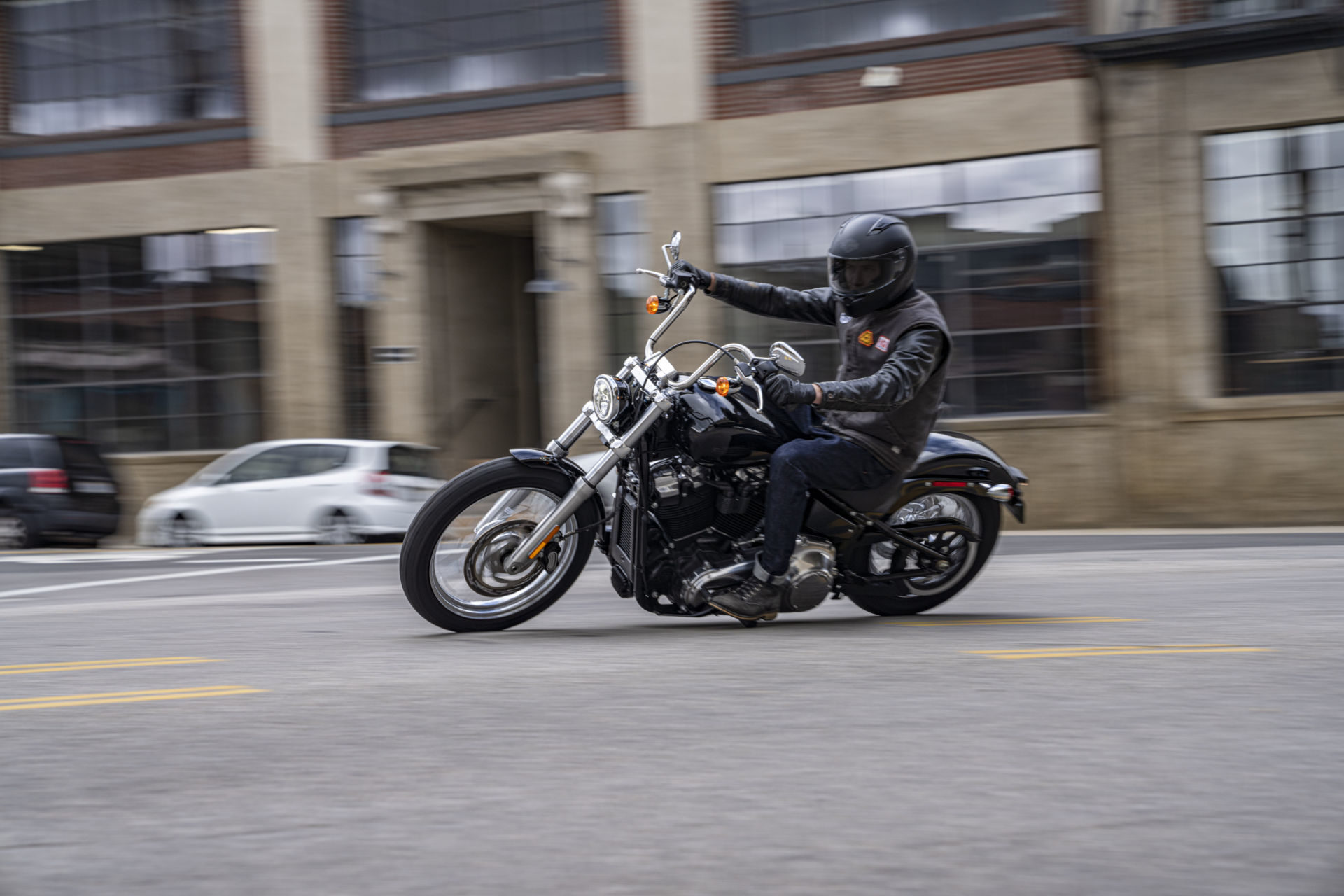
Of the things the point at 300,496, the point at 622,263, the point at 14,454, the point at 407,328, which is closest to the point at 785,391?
the point at 300,496

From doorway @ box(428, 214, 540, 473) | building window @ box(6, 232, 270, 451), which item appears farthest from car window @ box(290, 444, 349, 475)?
building window @ box(6, 232, 270, 451)

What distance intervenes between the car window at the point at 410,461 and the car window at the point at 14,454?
441 centimetres

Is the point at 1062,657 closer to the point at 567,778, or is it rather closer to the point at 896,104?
the point at 567,778

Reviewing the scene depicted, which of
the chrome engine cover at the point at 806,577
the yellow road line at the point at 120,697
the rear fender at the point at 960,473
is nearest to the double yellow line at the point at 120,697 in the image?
the yellow road line at the point at 120,697

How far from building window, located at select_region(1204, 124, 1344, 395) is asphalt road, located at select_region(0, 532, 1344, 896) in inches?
453

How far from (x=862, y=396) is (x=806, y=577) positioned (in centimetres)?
83

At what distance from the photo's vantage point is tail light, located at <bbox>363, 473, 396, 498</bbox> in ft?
52.8

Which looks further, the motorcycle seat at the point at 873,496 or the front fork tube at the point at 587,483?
the motorcycle seat at the point at 873,496

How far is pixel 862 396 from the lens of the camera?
5.66 m

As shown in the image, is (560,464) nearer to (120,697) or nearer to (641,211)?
(120,697)

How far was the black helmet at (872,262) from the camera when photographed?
5.89 m

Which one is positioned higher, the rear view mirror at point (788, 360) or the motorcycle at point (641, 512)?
the rear view mirror at point (788, 360)

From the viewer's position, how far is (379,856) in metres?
2.73

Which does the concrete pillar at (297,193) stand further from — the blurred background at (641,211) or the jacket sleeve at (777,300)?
the jacket sleeve at (777,300)
